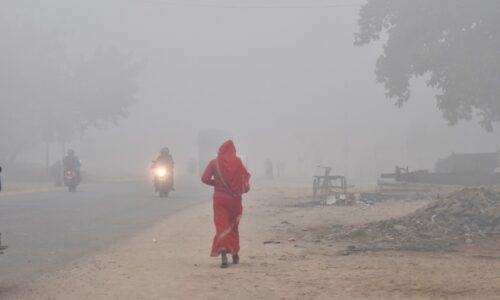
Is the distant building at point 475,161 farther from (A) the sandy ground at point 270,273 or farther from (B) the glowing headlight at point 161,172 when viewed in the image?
(A) the sandy ground at point 270,273

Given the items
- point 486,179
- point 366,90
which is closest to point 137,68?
point 486,179

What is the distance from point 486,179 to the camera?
2830 centimetres

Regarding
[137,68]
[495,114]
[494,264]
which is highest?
[137,68]

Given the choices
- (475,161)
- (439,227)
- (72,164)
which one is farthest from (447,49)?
(439,227)

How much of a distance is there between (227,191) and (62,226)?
6.91 metres

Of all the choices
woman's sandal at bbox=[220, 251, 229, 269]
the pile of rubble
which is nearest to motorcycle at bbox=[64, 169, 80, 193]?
the pile of rubble

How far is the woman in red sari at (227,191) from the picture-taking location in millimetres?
9500

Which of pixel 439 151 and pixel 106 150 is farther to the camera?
pixel 106 150

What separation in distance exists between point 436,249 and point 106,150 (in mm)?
104462

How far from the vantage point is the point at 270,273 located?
866cm

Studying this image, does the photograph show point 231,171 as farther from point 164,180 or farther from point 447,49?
point 447,49

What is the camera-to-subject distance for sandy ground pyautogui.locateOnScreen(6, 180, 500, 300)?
289 inches

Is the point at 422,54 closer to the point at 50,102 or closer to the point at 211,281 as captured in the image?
the point at 211,281

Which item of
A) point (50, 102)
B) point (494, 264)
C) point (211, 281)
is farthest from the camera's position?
point (50, 102)
